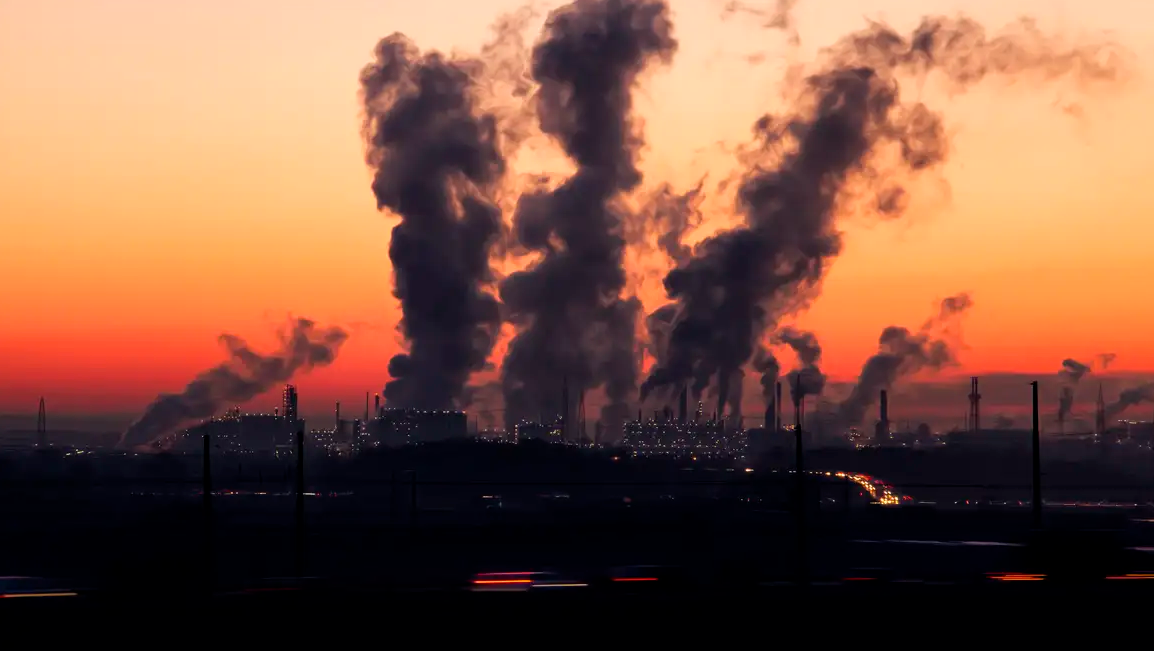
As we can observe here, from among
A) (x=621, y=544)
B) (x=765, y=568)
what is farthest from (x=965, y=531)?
(x=765, y=568)

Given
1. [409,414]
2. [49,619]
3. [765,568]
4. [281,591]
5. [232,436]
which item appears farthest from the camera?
[232,436]

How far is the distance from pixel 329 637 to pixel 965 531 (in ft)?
109

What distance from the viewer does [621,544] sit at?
1432 inches

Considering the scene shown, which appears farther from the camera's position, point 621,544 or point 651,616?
point 621,544

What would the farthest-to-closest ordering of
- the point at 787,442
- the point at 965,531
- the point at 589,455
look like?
the point at 787,442 → the point at 589,455 → the point at 965,531

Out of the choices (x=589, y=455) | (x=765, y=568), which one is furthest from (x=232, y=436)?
(x=765, y=568)

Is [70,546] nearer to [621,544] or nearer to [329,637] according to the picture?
[621,544]

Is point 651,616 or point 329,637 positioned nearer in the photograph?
point 329,637

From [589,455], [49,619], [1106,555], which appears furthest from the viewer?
[589,455]

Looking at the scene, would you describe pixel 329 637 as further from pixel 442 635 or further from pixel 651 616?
pixel 651 616

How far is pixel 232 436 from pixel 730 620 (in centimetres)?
13759

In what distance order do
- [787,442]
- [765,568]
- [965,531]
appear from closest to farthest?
[765,568], [965,531], [787,442]

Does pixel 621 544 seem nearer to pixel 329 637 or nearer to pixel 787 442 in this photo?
pixel 329 637

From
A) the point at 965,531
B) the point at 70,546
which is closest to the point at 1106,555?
the point at 965,531
